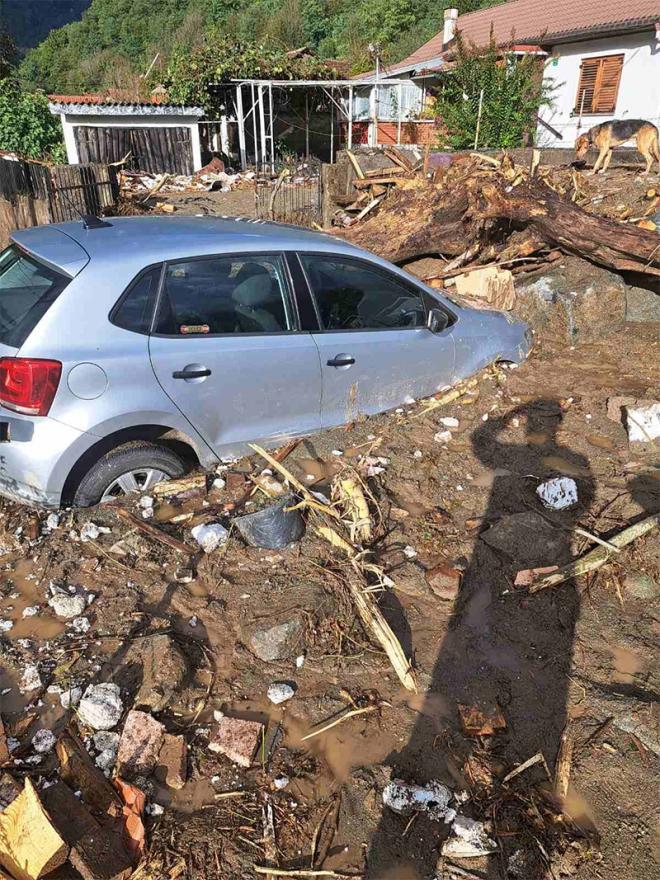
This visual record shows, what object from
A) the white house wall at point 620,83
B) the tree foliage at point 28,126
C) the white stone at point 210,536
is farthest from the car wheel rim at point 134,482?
the tree foliage at point 28,126

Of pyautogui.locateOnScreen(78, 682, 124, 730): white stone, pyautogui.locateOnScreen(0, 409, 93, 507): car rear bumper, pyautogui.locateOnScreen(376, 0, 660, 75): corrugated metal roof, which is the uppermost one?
pyautogui.locateOnScreen(376, 0, 660, 75): corrugated metal roof

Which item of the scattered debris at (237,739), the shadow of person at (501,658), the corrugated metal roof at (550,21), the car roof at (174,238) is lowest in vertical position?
the shadow of person at (501,658)

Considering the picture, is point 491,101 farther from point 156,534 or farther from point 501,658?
point 501,658

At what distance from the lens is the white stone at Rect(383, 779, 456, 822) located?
241cm

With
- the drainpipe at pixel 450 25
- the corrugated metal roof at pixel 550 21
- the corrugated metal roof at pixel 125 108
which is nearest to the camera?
the corrugated metal roof at pixel 550 21

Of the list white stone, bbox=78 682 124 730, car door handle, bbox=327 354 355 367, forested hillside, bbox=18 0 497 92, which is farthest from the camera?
forested hillside, bbox=18 0 497 92

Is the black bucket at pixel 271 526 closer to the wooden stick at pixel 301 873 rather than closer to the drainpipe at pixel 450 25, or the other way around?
the wooden stick at pixel 301 873

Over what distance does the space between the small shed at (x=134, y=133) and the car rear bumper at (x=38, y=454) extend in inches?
824

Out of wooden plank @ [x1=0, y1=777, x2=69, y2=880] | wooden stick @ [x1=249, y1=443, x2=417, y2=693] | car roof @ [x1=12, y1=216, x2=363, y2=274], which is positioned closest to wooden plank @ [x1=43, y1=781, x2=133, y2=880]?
wooden plank @ [x1=0, y1=777, x2=69, y2=880]

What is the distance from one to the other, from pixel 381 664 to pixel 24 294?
A: 2.86m

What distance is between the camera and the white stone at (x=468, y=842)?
2.27 meters

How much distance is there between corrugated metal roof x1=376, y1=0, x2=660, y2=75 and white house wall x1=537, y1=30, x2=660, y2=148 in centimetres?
51

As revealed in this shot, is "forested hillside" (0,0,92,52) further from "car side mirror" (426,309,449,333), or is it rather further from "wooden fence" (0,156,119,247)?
"car side mirror" (426,309,449,333)

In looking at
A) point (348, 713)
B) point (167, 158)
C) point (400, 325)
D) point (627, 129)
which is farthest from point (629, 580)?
point (167, 158)
